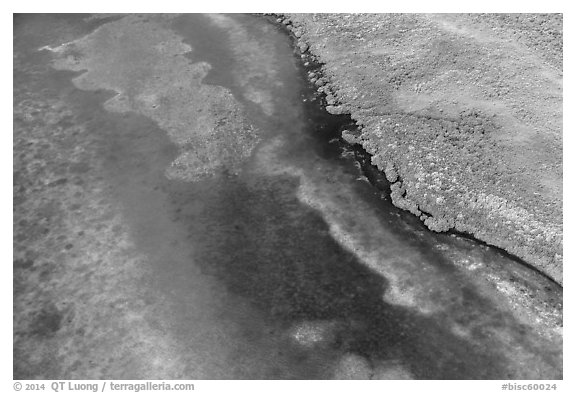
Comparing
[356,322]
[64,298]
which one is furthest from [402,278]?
[64,298]

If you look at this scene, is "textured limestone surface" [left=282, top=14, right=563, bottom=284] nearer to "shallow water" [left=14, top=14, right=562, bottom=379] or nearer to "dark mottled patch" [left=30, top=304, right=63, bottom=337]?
"shallow water" [left=14, top=14, right=562, bottom=379]

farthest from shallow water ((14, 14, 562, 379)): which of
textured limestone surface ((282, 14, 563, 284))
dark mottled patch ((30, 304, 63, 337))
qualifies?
textured limestone surface ((282, 14, 563, 284))

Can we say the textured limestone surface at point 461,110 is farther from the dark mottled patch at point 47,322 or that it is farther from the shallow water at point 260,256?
the dark mottled patch at point 47,322

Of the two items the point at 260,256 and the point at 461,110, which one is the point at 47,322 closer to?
the point at 260,256

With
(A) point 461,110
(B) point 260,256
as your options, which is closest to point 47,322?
(B) point 260,256

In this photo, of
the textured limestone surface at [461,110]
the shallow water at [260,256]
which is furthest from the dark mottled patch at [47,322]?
the textured limestone surface at [461,110]

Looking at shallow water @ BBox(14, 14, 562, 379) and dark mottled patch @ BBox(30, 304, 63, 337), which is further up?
shallow water @ BBox(14, 14, 562, 379)
